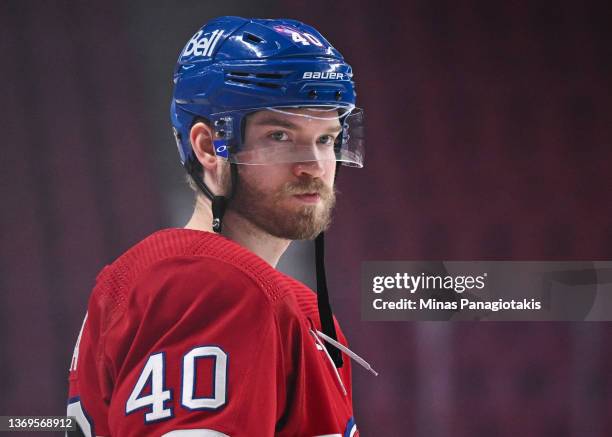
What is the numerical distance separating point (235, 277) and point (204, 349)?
0.11 m

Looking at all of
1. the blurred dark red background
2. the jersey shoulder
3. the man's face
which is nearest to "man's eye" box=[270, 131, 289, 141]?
the man's face

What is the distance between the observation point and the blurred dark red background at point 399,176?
268cm

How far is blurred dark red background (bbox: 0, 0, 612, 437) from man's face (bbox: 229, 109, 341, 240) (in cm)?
132

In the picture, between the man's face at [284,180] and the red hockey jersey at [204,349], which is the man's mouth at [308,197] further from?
the red hockey jersey at [204,349]

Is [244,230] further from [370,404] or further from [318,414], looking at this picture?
[370,404]

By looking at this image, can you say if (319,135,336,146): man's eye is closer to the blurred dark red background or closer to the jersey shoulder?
the jersey shoulder

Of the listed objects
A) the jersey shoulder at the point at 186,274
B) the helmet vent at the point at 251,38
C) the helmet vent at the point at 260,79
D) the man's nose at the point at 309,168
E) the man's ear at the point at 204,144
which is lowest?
the jersey shoulder at the point at 186,274

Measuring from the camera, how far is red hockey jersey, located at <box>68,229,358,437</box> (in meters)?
1.10

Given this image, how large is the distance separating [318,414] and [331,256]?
150 centimetres

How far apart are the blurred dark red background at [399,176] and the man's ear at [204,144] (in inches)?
49.0

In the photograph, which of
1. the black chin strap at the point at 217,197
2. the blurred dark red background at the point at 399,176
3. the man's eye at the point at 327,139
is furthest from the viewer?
the blurred dark red background at the point at 399,176

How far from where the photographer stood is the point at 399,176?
2.75 meters

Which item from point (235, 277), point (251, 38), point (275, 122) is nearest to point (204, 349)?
point (235, 277)

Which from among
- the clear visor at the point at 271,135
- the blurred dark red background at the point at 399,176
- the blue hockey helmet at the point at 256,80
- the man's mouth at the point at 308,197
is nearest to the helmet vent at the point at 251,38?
the blue hockey helmet at the point at 256,80
